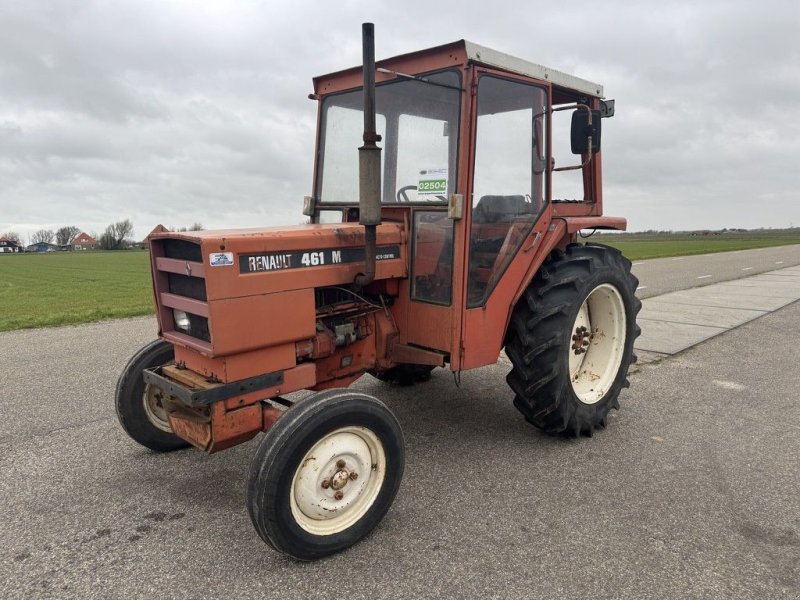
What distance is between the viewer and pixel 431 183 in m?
3.49

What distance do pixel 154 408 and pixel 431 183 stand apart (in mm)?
2301

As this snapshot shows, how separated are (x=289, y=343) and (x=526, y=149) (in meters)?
2.06

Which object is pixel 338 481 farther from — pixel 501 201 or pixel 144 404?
pixel 501 201

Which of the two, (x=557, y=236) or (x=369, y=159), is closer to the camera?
(x=369, y=159)

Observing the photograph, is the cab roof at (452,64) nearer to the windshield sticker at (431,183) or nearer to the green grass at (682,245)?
the windshield sticker at (431,183)

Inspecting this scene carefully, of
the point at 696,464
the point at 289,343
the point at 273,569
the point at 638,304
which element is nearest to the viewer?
the point at 273,569

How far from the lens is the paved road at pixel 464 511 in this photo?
2488 mm

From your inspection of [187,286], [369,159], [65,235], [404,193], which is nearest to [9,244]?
[65,235]

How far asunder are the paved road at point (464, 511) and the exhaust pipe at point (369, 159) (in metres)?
1.52

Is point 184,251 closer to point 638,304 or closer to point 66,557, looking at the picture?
point 66,557

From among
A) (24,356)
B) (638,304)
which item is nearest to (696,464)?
(638,304)

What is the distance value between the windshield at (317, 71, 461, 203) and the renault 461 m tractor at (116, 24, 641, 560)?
1 centimetres

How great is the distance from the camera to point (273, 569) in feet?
8.47

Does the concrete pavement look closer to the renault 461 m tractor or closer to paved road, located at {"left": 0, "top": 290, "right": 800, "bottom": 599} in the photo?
paved road, located at {"left": 0, "top": 290, "right": 800, "bottom": 599}
